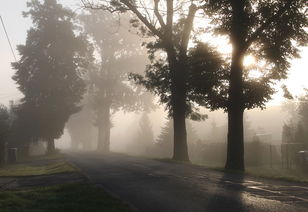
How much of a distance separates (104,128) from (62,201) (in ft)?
189

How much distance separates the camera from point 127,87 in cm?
6425

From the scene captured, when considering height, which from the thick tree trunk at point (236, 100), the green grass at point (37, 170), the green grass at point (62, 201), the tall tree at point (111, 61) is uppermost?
the tall tree at point (111, 61)

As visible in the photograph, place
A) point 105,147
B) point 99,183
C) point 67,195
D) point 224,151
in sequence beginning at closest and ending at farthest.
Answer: point 67,195
point 99,183
point 224,151
point 105,147

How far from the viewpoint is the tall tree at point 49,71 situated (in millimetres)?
49406

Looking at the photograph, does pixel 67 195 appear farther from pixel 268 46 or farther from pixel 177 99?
pixel 177 99

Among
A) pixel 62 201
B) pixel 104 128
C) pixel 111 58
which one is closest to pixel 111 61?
pixel 111 58

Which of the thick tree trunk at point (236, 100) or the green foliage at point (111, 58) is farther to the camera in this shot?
the green foliage at point (111, 58)

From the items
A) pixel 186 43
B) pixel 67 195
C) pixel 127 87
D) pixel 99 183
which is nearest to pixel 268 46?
pixel 186 43

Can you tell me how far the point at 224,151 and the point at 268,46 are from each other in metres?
19.2

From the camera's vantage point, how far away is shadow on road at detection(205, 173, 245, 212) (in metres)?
8.76

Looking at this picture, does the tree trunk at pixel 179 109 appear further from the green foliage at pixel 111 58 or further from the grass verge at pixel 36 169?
the green foliage at pixel 111 58

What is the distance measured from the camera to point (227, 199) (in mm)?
9875

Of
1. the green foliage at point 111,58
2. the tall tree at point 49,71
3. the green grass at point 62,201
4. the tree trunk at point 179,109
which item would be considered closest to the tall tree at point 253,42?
the tree trunk at point 179,109

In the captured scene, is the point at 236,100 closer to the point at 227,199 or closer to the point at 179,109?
the point at 179,109
